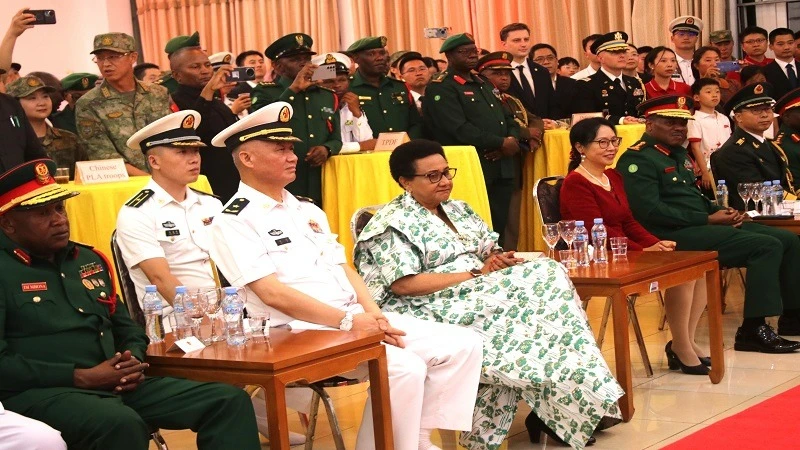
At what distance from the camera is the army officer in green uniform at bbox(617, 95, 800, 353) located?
6273mm

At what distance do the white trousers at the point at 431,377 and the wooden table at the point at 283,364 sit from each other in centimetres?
19

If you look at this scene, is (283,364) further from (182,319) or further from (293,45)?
(293,45)

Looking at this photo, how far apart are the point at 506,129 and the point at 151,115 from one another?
9.27 ft

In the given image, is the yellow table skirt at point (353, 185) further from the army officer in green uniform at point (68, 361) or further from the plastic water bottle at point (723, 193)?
the army officer in green uniform at point (68, 361)

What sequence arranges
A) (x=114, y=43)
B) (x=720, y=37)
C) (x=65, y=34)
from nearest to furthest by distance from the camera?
(x=114, y=43)
(x=720, y=37)
(x=65, y=34)

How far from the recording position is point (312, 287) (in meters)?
4.30

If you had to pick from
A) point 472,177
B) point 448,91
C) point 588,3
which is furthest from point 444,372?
point 588,3

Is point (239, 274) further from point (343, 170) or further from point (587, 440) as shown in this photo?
point (343, 170)

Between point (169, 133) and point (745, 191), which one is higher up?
→ point (169, 133)

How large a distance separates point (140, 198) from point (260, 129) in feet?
2.32

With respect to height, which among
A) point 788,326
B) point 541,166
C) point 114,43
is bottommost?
point 788,326

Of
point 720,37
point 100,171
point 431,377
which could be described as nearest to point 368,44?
point 100,171

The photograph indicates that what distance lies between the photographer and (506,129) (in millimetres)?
8188

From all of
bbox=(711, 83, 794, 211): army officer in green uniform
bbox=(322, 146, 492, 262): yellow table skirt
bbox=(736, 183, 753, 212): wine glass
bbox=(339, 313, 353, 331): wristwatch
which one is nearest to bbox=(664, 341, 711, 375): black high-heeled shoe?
bbox=(736, 183, 753, 212): wine glass
